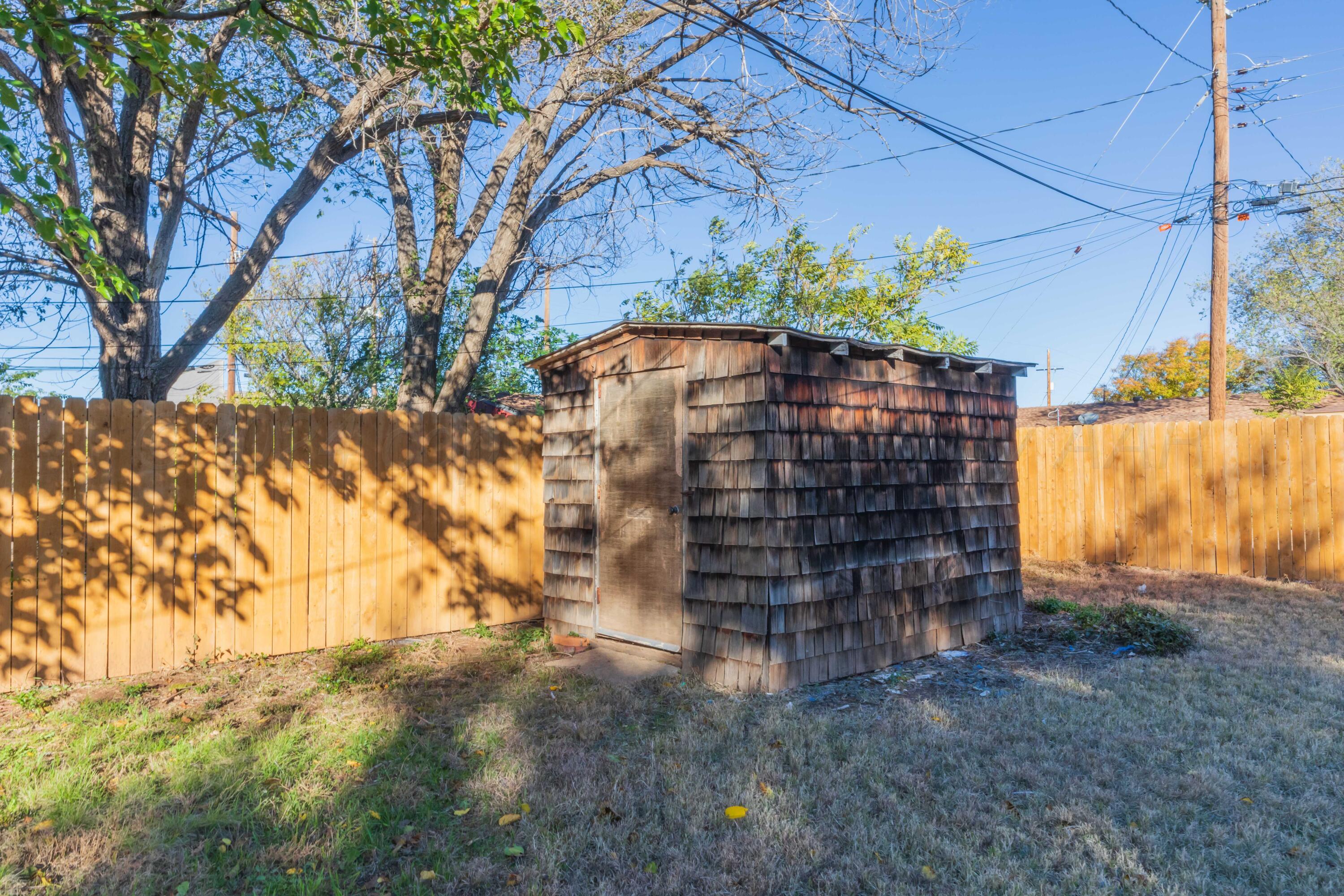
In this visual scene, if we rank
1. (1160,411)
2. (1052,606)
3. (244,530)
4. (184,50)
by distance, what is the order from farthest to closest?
(1160,411) → (1052,606) → (184,50) → (244,530)

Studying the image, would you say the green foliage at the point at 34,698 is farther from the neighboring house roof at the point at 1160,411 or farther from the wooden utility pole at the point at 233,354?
the neighboring house roof at the point at 1160,411

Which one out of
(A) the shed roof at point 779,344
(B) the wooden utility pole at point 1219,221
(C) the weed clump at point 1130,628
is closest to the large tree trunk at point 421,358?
(A) the shed roof at point 779,344

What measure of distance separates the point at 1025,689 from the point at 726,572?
2.13m

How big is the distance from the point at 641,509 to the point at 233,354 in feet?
29.3

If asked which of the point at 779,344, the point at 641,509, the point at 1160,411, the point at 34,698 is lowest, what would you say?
the point at 34,698

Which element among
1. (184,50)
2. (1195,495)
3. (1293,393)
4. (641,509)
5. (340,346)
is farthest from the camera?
(1293,393)

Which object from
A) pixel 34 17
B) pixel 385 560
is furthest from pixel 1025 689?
pixel 34 17

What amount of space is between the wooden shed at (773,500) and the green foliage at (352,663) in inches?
59.7

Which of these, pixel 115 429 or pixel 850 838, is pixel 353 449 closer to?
pixel 115 429

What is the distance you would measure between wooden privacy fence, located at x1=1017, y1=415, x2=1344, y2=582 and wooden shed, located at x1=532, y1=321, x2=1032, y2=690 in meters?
3.85

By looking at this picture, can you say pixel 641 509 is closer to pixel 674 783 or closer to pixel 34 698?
pixel 674 783

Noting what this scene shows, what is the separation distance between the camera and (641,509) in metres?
5.49

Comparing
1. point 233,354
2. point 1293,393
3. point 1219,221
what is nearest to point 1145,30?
point 1219,221

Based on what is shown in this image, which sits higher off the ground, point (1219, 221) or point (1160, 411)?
point (1219, 221)
